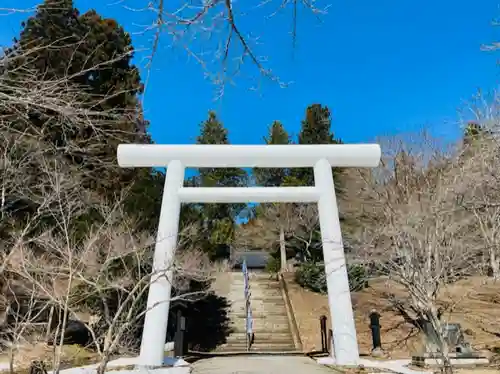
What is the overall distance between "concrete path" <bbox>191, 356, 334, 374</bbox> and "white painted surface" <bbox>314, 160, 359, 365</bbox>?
2.34ft

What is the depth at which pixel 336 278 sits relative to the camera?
32.2 feet

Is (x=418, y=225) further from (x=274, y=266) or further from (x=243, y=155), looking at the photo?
(x=274, y=266)

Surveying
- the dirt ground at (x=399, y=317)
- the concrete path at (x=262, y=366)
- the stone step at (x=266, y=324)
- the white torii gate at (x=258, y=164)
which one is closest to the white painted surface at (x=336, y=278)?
the white torii gate at (x=258, y=164)

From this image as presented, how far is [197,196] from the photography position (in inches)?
425

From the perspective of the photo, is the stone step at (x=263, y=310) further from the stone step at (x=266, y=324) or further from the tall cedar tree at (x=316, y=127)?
the tall cedar tree at (x=316, y=127)

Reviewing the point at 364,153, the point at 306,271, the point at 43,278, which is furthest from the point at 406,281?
the point at 306,271

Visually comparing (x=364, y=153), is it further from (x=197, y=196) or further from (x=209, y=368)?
(x=209, y=368)

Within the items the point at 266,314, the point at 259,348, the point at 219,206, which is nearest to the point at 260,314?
the point at 266,314

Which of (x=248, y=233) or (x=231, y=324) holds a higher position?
(x=248, y=233)

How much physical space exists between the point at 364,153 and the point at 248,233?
677 inches

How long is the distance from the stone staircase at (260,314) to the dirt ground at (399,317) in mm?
623

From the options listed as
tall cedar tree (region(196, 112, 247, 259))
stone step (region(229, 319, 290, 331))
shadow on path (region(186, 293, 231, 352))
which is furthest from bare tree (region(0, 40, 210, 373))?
tall cedar tree (region(196, 112, 247, 259))

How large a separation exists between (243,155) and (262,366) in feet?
16.4

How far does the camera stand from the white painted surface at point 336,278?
30.2 ft
